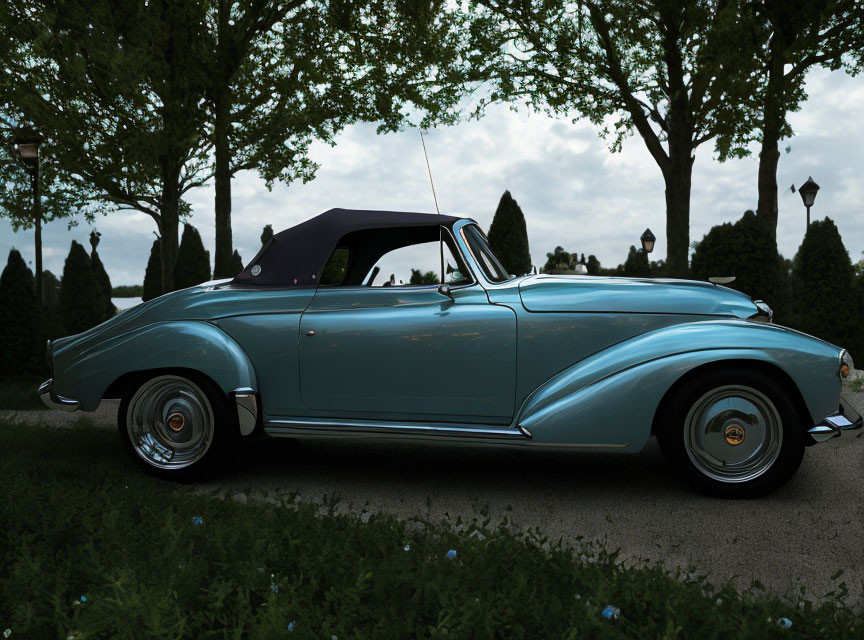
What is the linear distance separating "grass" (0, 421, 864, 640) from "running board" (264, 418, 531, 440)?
809 millimetres

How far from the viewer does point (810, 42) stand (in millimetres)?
16828

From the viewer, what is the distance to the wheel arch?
4805 mm

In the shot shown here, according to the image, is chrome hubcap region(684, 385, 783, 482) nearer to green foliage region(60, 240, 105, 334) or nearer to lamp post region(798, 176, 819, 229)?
green foliage region(60, 240, 105, 334)

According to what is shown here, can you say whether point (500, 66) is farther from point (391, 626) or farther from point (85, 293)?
point (391, 626)

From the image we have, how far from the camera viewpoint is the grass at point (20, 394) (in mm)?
9305

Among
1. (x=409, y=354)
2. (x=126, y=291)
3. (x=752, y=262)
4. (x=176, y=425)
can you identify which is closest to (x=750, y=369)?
(x=409, y=354)

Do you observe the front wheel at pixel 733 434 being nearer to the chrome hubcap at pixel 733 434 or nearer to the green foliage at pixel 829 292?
the chrome hubcap at pixel 733 434

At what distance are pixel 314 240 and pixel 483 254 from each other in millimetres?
1221

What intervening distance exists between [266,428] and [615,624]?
308 centimetres

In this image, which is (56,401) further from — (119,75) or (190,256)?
(190,256)

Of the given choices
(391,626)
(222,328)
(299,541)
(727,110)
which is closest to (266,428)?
(222,328)

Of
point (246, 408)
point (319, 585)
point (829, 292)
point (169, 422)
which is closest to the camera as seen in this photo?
point (319, 585)

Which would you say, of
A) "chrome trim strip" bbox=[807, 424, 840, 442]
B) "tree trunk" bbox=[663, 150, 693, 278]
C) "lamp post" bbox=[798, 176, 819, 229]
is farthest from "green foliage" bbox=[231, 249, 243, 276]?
"lamp post" bbox=[798, 176, 819, 229]

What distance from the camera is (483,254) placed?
214 inches
